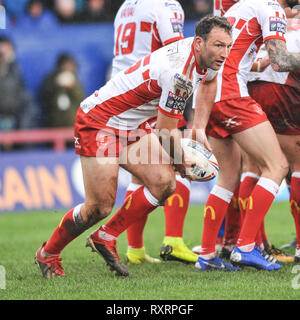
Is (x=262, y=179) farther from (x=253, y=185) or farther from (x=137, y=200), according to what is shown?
(x=137, y=200)

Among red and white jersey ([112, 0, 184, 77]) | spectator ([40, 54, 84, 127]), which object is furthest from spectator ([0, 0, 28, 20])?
red and white jersey ([112, 0, 184, 77])

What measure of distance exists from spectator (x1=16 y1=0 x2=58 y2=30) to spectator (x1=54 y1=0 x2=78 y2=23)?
117mm

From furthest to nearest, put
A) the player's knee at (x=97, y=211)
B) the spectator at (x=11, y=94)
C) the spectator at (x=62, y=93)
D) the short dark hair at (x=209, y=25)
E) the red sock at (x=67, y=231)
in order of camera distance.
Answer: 1. the spectator at (x=62, y=93)
2. the spectator at (x=11, y=94)
3. the red sock at (x=67, y=231)
4. the player's knee at (x=97, y=211)
5. the short dark hair at (x=209, y=25)

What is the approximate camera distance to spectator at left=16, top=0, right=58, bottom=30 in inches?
513

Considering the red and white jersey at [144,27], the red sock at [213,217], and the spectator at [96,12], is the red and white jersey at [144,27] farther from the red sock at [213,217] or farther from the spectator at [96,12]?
the spectator at [96,12]

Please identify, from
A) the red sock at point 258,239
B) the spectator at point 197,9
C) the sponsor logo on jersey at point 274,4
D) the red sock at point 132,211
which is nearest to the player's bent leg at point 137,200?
the red sock at point 132,211

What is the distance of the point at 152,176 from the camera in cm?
504

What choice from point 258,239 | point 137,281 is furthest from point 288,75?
point 137,281

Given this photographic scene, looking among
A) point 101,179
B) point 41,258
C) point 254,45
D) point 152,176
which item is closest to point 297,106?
point 254,45

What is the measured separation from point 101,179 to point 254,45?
1620 mm

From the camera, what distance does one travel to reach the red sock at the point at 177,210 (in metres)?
5.92

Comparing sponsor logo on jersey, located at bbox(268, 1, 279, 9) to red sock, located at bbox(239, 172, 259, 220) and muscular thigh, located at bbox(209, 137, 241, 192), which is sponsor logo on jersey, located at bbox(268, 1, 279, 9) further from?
red sock, located at bbox(239, 172, 259, 220)

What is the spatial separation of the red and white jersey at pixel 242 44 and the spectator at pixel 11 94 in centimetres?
675
